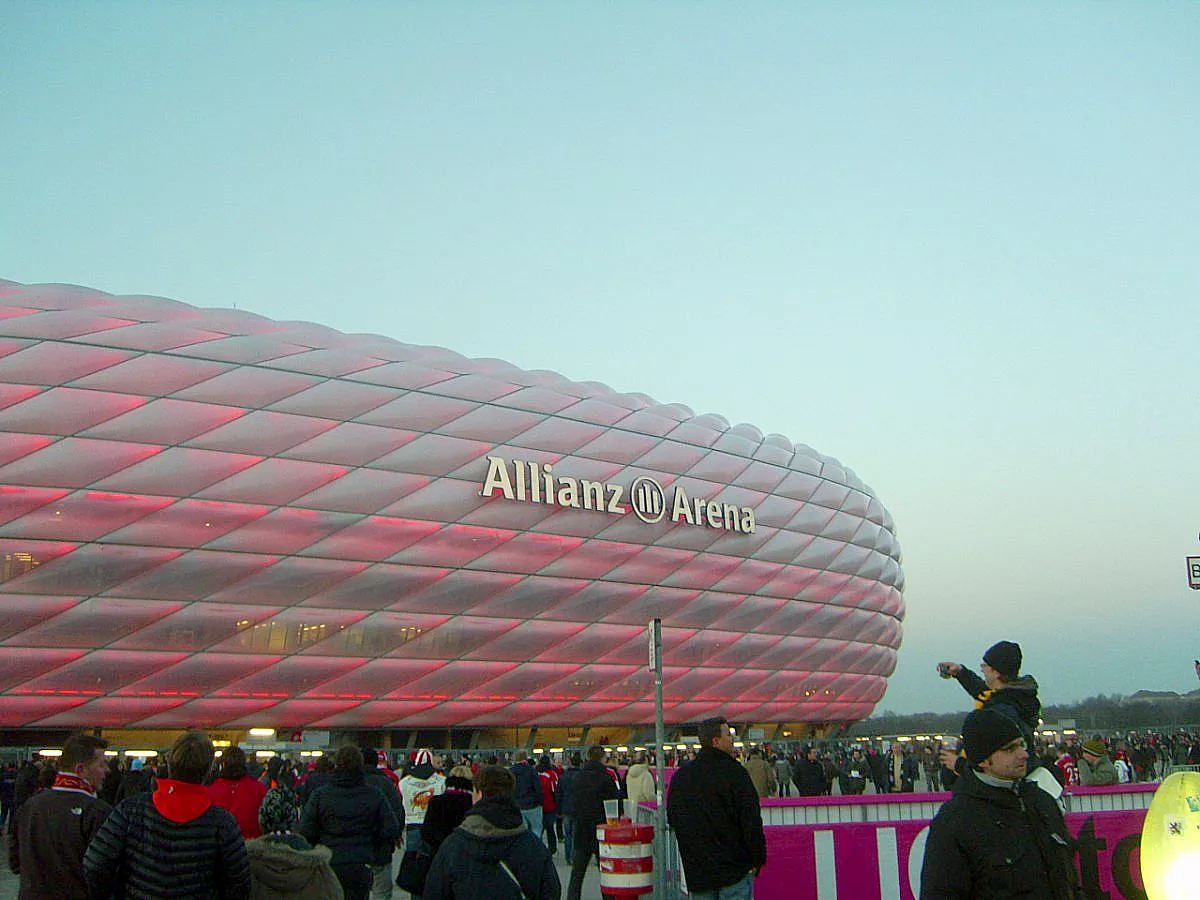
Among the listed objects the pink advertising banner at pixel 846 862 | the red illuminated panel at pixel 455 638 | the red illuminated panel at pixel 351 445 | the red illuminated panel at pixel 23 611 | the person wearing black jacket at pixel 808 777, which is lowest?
the person wearing black jacket at pixel 808 777

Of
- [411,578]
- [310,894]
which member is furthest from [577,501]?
[310,894]

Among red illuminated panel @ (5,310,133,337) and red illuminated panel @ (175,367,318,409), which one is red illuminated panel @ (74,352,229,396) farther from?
red illuminated panel @ (5,310,133,337)

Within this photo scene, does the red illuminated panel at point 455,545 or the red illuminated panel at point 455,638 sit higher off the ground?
the red illuminated panel at point 455,545

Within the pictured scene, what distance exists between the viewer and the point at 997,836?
13.0ft

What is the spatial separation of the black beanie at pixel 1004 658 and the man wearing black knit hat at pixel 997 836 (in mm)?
1998

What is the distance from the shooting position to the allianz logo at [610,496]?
3250 centimetres

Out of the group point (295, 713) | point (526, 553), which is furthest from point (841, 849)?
point (526, 553)

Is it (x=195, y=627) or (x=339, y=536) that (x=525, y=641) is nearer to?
(x=339, y=536)

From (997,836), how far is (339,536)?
88.4 feet

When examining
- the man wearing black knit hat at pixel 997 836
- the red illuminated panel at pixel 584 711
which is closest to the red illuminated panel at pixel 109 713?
the red illuminated panel at pixel 584 711

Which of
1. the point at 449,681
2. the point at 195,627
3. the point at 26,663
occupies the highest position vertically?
the point at 195,627

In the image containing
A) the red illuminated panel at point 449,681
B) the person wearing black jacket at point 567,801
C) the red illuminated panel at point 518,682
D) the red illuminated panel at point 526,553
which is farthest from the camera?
the red illuminated panel at point 518,682

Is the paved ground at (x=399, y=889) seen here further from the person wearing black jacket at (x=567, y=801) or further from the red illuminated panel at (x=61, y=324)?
the red illuminated panel at (x=61, y=324)

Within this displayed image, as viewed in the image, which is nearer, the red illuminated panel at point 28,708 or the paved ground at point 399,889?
the paved ground at point 399,889
